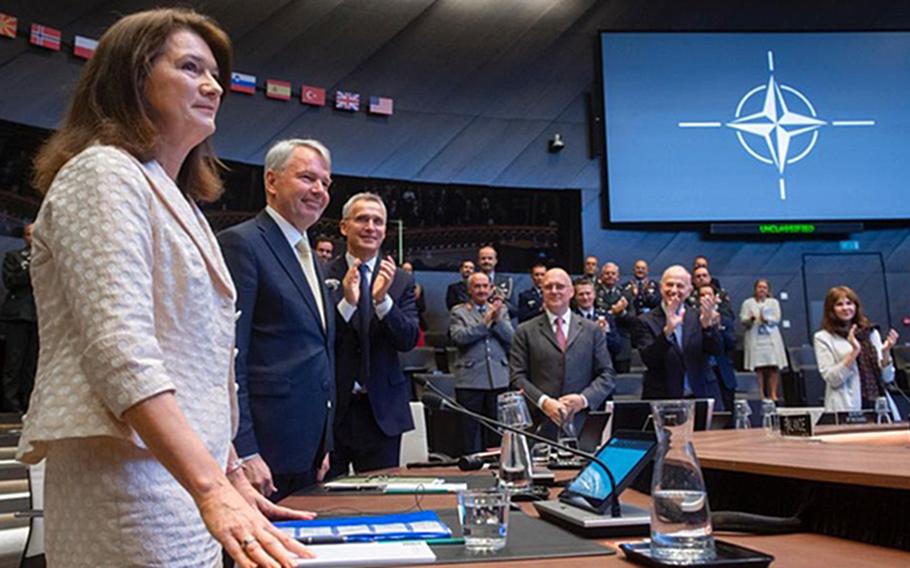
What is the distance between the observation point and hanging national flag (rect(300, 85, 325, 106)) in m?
8.12

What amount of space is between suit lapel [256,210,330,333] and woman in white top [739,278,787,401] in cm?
604

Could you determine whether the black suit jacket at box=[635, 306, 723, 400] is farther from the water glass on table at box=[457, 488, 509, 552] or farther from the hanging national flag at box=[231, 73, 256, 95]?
the hanging national flag at box=[231, 73, 256, 95]

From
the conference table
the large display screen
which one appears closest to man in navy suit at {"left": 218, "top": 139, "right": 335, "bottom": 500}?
the conference table

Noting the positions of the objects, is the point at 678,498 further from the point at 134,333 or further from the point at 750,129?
the point at 750,129

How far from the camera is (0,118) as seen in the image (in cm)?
627

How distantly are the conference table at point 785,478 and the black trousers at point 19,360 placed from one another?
15.8 feet

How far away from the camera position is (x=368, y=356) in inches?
100

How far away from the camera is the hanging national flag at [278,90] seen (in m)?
7.95

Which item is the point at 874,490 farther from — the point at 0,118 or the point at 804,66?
the point at 804,66

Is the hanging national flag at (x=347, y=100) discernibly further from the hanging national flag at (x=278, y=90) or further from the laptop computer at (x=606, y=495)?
the laptop computer at (x=606, y=495)

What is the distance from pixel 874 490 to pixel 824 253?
890cm

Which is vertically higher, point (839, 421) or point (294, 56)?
point (294, 56)

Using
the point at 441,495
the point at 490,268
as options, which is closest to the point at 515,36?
the point at 490,268

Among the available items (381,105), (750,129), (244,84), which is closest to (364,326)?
(244,84)
